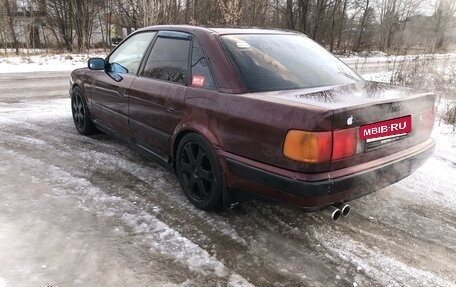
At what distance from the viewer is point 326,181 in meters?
2.66

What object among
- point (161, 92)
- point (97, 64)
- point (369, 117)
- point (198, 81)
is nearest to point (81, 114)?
point (97, 64)

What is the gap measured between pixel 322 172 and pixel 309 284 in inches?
28.7

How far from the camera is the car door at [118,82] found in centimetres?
441

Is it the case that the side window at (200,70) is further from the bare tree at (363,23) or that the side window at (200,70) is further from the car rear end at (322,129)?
the bare tree at (363,23)

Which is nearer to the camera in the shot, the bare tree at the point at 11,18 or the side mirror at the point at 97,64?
the side mirror at the point at 97,64

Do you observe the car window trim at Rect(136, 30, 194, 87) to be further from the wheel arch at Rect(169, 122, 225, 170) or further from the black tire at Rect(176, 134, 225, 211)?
the black tire at Rect(176, 134, 225, 211)

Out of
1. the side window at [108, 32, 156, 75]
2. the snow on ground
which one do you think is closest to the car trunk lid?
the side window at [108, 32, 156, 75]

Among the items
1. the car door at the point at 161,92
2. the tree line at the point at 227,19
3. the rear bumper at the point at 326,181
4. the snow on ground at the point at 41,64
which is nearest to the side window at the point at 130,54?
the car door at the point at 161,92

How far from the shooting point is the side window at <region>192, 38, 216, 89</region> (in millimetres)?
3361

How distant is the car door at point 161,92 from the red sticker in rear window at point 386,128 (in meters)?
1.58

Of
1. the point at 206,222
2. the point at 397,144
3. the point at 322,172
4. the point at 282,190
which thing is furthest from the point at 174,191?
the point at 397,144

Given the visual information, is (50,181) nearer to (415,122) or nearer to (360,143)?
(360,143)

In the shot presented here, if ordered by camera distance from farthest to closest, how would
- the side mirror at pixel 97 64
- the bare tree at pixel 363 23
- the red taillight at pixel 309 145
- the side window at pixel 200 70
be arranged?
the bare tree at pixel 363 23
the side mirror at pixel 97 64
the side window at pixel 200 70
the red taillight at pixel 309 145

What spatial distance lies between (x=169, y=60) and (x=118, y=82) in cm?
97
